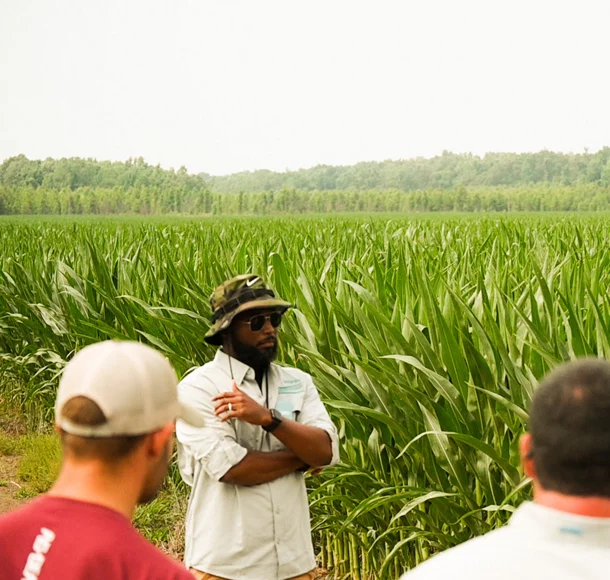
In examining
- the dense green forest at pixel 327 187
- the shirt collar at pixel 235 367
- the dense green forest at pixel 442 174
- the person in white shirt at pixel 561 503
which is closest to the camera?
the person in white shirt at pixel 561 503

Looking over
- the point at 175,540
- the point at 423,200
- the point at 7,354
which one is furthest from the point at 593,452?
the point at 423,200

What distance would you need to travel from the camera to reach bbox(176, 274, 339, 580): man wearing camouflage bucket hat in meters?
3.18

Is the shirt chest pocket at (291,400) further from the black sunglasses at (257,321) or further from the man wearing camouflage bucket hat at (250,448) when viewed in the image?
the black sunglasses at (257,321)

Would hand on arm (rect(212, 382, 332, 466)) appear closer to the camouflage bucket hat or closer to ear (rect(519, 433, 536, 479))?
the camouflage bucket hat

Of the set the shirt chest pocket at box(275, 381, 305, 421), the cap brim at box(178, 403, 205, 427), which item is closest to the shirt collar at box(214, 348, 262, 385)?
the shirt chest pocket at box(275, 381, 305, 421)

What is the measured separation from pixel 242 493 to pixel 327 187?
151m

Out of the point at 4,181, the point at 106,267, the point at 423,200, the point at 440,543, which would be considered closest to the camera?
the point at 440,543

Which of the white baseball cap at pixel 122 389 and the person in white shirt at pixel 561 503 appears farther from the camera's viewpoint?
the white baseball cap at pixel 122 389

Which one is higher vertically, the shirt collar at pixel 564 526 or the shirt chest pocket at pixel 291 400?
the shirt collar at pixel 564 526

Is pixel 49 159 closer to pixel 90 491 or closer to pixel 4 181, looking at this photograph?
pixel 4 181

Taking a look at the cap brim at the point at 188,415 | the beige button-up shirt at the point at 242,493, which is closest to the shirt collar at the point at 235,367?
the beige button-up shirt at the point at 242,493

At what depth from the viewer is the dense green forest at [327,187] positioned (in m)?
102

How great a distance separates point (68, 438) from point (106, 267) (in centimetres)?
623

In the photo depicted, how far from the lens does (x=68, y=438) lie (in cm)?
177
